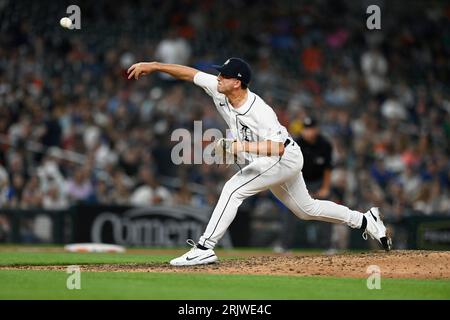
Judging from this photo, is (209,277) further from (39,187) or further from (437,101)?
(437,101)

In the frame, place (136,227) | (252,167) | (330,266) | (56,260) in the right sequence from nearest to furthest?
(252,167), (330,266), (56,260), (136,227)

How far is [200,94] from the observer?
20094mm

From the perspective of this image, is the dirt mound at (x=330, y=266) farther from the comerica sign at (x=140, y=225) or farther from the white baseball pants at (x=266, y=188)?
the comerica sign at (x=140, y=225)

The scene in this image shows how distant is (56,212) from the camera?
657 inches

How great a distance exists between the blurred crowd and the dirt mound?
5386 mm

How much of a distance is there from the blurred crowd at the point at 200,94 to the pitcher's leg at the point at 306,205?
517 cm

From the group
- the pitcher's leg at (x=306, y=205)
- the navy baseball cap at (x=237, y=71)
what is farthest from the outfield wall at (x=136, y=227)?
the navy baseball cap at (x=237, y=71)

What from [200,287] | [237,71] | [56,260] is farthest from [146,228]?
[200,287]

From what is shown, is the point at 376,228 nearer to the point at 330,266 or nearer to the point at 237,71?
the point at 330,266

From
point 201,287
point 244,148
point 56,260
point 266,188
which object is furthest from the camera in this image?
point 56,260

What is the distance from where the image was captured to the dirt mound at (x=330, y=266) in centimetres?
977

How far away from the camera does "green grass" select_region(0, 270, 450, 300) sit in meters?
8.02

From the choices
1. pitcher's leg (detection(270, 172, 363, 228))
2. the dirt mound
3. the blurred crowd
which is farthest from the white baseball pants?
the blurred crowd

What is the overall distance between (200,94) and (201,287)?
11.9 meters
